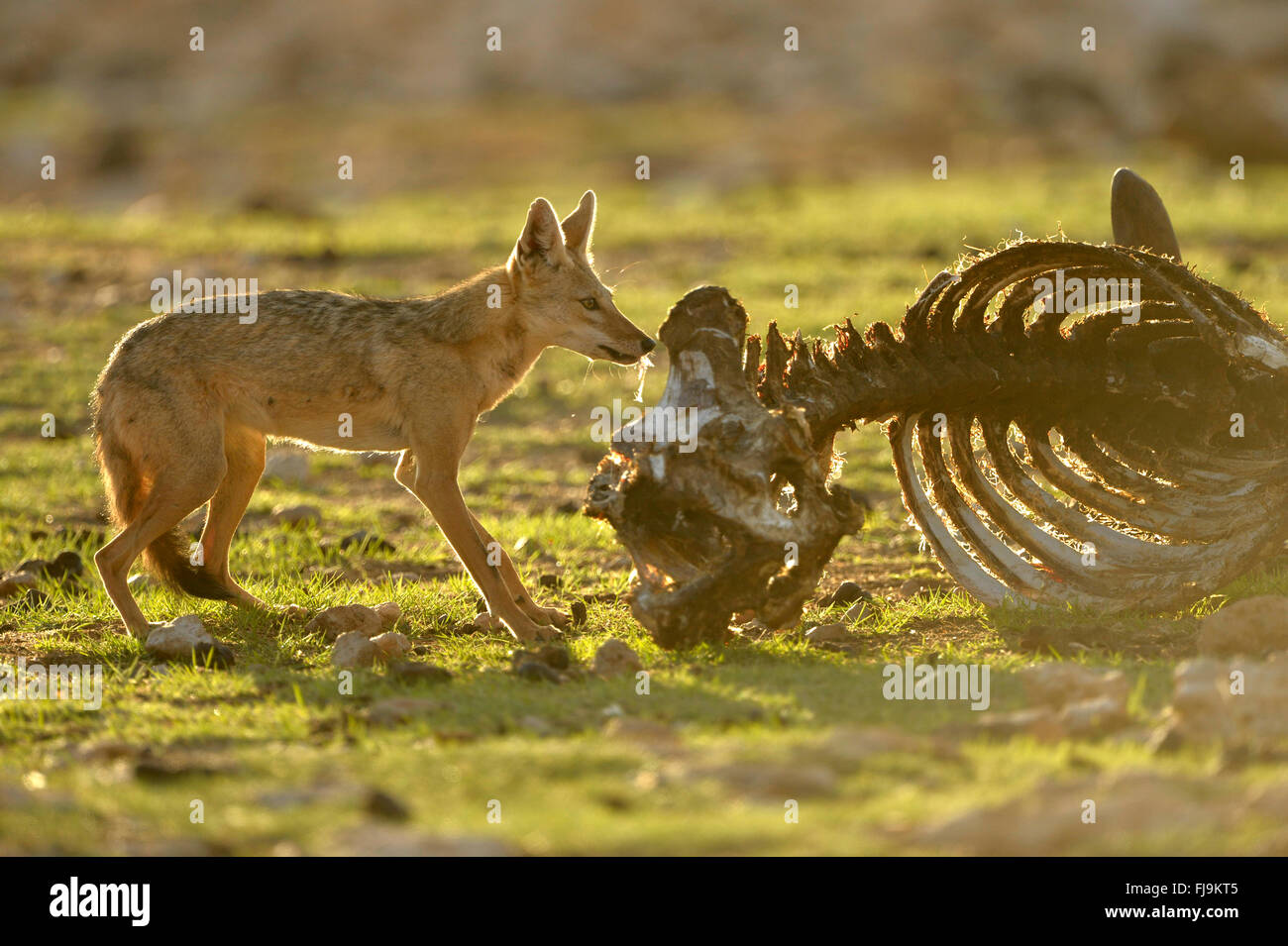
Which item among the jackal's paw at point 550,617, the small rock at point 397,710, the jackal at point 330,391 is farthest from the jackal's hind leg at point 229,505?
the small rock at point 397,710

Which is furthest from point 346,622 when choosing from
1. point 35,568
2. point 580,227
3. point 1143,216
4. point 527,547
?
point 1143,216

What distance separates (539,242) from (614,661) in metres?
2.34

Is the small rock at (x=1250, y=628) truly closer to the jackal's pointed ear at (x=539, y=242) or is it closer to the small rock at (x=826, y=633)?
the small rock at (x=826, y=633)

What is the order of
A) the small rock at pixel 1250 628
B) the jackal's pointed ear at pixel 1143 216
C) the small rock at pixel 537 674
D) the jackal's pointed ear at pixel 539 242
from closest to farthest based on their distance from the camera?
1. the small rock at pixel 1250 628
2. the small rock at pixel 537 674
3. the jackal's pointed ear at pixel 539 242
4. the jackal's pointed ear at pixel 1143 216

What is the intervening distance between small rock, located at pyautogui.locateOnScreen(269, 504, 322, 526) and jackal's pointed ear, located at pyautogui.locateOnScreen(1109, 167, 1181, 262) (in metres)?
5.19

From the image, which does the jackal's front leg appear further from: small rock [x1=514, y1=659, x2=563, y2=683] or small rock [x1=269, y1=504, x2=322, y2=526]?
small rock [x1=269, y1=504, x2=322, y2=526]

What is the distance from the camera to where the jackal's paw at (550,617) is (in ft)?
23.9

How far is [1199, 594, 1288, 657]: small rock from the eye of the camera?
5.93 meters

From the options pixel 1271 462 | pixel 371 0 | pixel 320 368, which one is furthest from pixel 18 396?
pixel 371 0

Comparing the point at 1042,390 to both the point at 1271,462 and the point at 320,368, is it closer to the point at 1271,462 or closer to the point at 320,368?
the point at 1271,462

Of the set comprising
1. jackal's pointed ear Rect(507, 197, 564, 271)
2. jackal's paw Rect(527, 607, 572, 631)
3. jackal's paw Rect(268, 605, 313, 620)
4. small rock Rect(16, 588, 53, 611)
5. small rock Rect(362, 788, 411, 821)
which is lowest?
small rock Rect(362, 788, 411, 821)

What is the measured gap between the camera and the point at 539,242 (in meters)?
7.48

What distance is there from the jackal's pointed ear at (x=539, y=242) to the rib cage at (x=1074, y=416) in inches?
47.8

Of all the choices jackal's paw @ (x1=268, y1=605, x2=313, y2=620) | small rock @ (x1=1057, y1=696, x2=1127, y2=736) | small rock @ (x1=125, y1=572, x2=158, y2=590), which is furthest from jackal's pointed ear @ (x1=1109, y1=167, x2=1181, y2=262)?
small rock @ (x1=125, y1=572, x2=158, y2=590)
